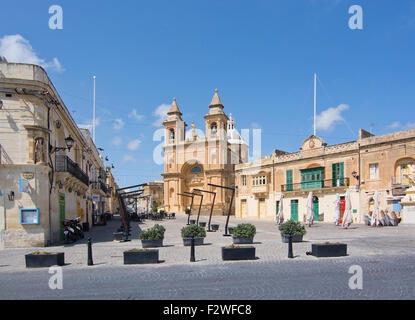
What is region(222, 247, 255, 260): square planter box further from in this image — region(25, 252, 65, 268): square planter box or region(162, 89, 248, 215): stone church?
A: region(162, 89, 248, 215): stone church

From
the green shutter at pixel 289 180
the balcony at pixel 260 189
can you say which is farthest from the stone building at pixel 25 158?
the balcony at pixel 260 189

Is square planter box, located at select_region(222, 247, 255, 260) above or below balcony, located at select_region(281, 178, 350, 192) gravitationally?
below

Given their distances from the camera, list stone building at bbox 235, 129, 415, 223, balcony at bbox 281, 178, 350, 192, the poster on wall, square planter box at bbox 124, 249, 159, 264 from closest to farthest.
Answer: square planter box at bbox 124, 249, 159, 264 < the poster on wall < stone building at bbox 235, 129, 415, 223 < balcony at bbox 281, 178, 350, 192

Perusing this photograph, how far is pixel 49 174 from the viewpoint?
1678cm

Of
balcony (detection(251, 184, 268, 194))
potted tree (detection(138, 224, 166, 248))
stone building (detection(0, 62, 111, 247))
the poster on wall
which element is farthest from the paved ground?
balcony (detection(251, 184, 268, 194))

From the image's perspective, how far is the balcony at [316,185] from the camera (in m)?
32.5

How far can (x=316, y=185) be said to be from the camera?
35.1m

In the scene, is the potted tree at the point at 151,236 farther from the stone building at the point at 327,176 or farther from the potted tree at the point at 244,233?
the stone building at the point at 327,176

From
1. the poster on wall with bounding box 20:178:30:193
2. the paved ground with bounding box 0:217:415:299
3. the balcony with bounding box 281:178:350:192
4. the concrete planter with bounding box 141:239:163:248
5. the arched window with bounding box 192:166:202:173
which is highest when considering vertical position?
the arched window with bounding box 192:166:202:173

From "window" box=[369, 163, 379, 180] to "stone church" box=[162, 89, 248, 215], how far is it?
2759 cm

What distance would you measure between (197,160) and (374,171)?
107 feet

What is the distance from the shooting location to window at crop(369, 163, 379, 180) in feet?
97.7
